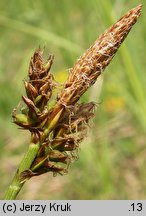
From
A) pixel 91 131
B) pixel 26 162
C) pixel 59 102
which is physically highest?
pixel 91 131

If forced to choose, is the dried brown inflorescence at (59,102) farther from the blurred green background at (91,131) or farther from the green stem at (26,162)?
the blurred green background at (91,131)

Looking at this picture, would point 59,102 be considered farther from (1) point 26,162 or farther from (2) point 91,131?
(2) point 91,131

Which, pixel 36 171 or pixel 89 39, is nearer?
pixel 36 171

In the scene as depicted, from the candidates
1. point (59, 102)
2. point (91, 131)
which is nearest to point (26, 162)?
point (59, 102)

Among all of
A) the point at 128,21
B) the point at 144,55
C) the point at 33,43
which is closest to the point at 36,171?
the point at 128,21

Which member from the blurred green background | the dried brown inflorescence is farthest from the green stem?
the blurred green background

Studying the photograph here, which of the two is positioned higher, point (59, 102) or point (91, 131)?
point (91, 131)

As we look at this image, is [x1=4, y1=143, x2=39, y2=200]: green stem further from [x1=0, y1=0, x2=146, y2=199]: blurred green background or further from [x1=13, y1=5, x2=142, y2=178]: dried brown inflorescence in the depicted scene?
[x1=0, y1=0, x2=146, y2=199]: blurred green background
